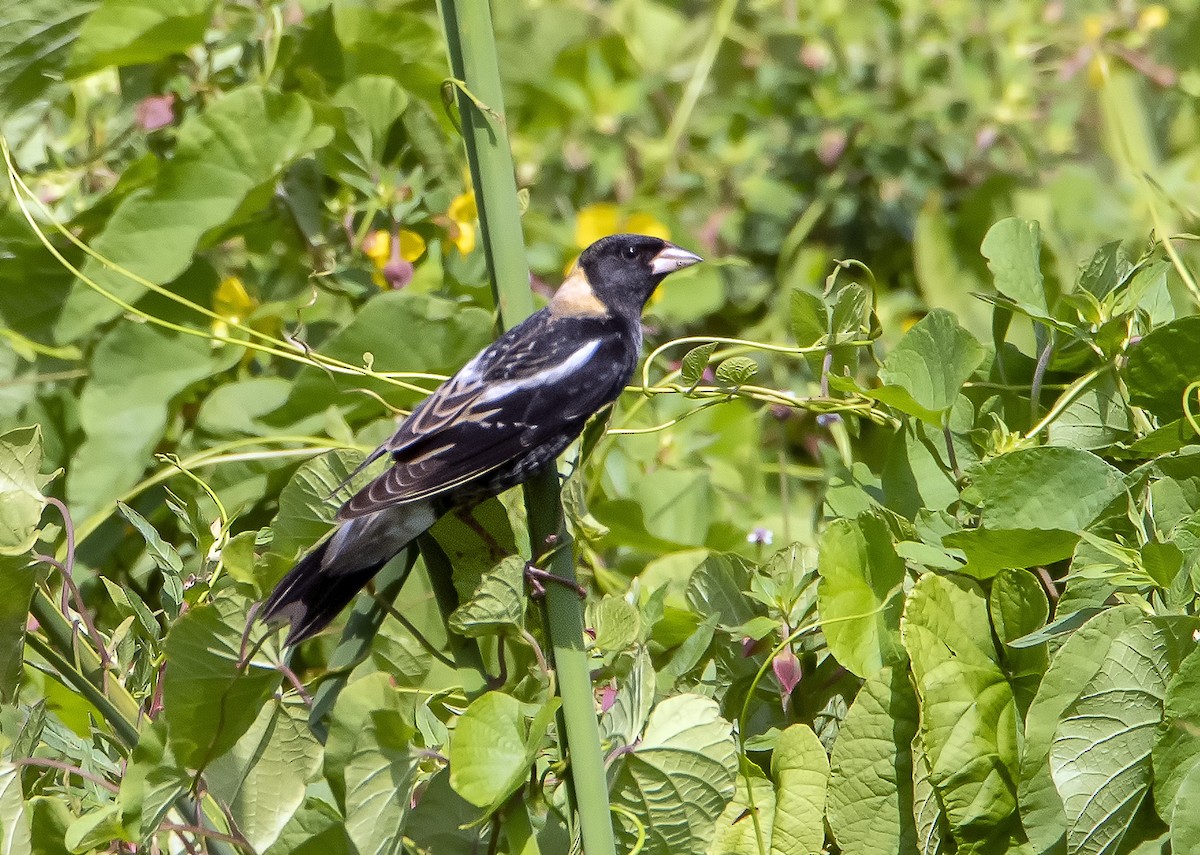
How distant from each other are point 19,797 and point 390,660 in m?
0.42

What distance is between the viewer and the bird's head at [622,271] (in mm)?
2049

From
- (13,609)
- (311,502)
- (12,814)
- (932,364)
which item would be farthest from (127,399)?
(932,364)

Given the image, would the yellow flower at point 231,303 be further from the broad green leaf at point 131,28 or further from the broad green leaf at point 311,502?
the broad green leaf at point 311,502

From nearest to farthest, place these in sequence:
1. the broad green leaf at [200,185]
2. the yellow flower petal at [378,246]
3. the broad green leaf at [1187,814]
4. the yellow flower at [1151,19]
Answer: the broad green leaf at [1187,814] → the broad green leaf at [200,185] → the yellow flower petal at [378,246] → the yellow flower at [1151,19]

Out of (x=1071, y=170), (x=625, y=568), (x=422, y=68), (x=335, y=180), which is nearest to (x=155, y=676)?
(x=625, y=568)

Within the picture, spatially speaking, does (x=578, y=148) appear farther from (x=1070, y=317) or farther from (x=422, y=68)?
(x=1070, y=317)

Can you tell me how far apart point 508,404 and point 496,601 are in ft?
1.52

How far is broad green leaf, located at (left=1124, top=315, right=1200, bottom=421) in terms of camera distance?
1.44 metres

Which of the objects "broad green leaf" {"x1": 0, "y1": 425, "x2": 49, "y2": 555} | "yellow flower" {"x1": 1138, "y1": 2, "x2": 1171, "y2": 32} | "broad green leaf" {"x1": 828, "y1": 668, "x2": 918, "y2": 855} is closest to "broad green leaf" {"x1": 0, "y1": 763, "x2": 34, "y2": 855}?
"broad green leaf" {"x1": 0, "y1": 425, "x2": 49, "y2": 555}

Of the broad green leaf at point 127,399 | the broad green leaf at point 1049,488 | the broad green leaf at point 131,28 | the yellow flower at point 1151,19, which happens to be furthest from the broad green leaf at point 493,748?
the yellow flower at point 1151,19

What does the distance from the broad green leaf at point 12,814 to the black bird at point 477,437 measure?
0.96 ft

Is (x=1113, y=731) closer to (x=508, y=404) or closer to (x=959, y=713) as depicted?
(x=959, y=713)

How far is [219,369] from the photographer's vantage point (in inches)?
87.7

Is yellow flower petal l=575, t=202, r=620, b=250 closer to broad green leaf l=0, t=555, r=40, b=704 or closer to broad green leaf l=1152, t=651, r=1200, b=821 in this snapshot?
broad green leaf l=0, t=555, r=40, b=704
